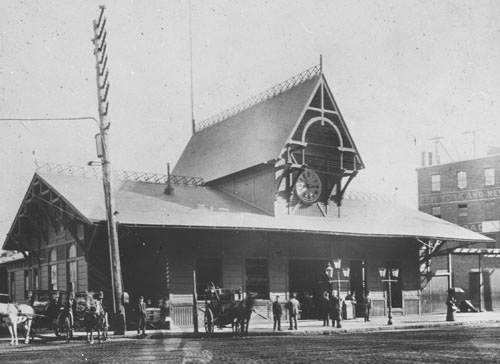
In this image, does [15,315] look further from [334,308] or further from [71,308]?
[334,308]

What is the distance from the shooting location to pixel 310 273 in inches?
1384

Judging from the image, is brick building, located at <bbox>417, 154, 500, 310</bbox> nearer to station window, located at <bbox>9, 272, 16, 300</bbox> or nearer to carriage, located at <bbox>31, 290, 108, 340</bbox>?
station window, located at <bbox>9, 272, 16, 300</bbox>

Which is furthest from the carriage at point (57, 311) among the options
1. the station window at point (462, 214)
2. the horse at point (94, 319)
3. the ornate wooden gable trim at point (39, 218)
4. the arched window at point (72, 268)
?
the station window at point (462, 214)

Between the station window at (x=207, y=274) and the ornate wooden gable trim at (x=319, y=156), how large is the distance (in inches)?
198

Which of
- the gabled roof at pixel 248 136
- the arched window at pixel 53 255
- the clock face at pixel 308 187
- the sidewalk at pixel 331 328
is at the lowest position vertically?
the sidewalk at pixel 331 328

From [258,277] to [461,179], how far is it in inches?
1519

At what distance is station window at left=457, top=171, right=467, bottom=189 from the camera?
210 ft

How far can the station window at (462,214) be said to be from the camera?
63219 millimetres

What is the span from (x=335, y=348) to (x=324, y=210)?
17.5 meters

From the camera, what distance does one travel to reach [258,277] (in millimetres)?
30969

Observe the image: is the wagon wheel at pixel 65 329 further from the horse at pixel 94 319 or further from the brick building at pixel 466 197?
the brick building at pixel 466 197

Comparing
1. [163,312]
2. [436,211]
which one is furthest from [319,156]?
[436,211]

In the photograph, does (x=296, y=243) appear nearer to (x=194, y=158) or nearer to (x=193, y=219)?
(x=193, y=219)

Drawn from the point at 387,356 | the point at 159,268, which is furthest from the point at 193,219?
the point at 387,356
